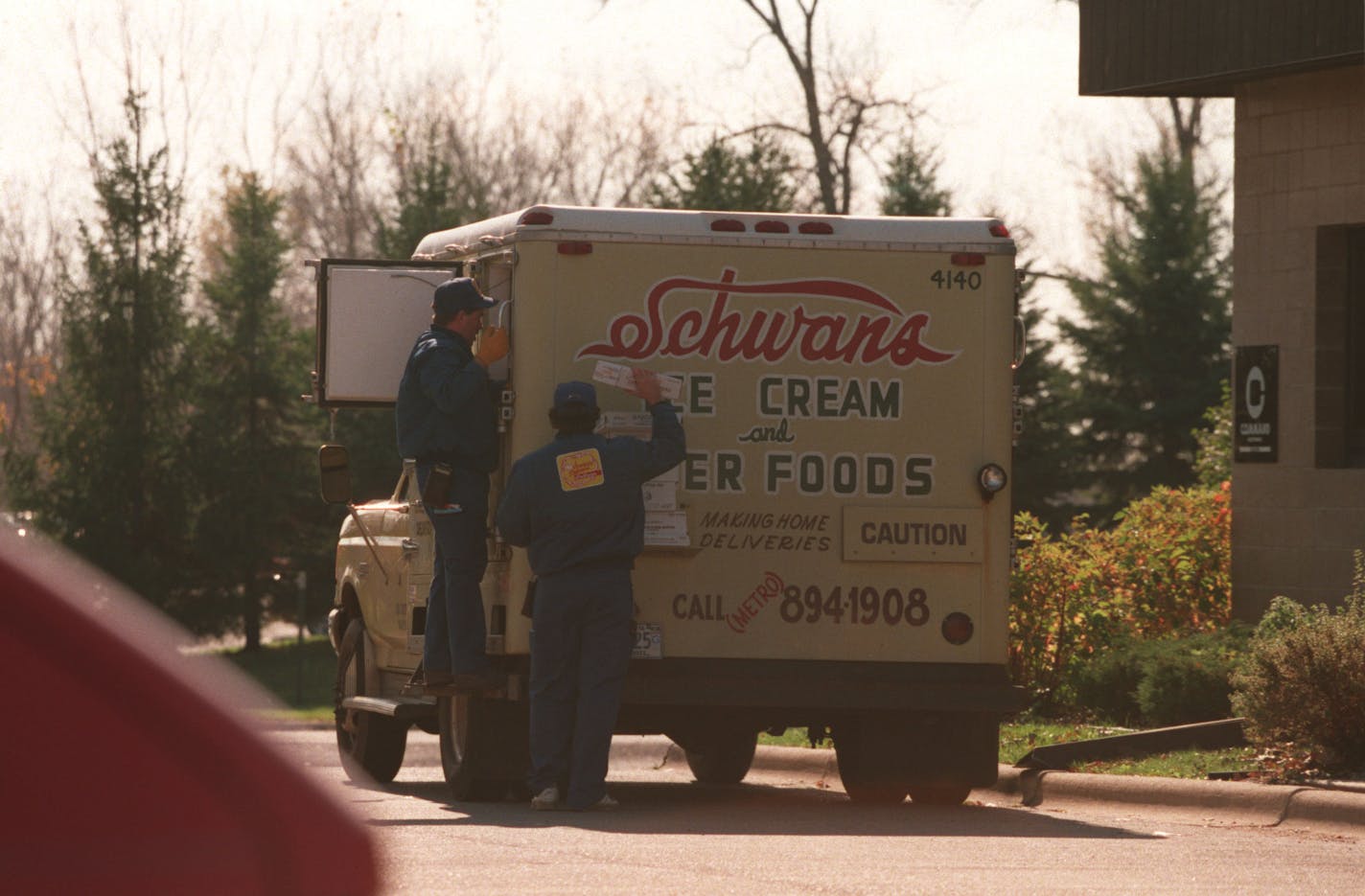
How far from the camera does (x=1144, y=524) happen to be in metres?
16.7

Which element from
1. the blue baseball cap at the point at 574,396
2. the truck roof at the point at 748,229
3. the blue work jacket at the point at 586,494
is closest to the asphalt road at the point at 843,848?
the blue work jacket at the point at 586,494

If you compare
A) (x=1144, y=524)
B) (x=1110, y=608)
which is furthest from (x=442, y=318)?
(x=1144, y=524)

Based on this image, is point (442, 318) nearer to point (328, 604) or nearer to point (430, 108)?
point (328, 604)

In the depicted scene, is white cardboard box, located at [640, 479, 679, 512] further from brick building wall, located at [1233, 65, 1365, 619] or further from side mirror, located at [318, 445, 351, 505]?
brick building wall, located at [1233, 65, 1365, 619]

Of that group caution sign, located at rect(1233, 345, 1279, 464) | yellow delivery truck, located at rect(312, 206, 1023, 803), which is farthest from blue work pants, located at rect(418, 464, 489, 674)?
caution sign, located at rect(1233, 345, 1279, 464)

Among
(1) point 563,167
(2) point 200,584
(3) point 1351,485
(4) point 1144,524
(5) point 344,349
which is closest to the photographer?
(5) point 344,349

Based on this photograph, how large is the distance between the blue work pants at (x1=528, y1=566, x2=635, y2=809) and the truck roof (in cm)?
158

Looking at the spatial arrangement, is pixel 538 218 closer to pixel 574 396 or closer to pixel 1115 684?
pixel 574 396

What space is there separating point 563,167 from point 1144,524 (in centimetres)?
4168

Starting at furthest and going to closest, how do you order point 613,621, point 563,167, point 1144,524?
point 563,167 → point 1144,524 → point 613,621

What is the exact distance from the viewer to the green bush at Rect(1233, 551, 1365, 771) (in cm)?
1074

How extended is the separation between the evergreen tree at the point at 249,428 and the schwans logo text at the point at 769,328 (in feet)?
111

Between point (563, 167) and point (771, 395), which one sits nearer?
point (771, 395)

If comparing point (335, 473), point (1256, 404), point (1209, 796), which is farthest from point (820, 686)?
point (1256, 404)
